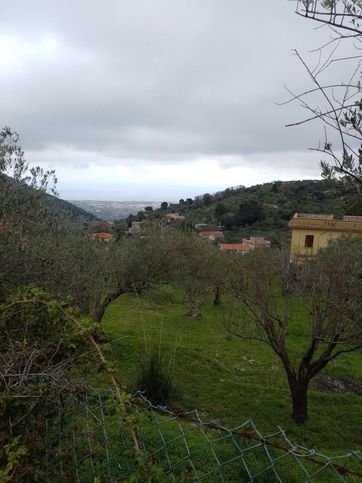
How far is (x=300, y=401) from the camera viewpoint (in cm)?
855

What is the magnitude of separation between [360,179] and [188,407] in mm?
6927

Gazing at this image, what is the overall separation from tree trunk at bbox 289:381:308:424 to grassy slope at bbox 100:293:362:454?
0.55 feet

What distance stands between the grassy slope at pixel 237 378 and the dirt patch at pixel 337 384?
0.52 metres

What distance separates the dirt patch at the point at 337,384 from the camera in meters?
11.2

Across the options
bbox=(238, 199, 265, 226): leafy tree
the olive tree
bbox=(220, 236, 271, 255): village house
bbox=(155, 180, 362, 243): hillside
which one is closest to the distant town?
bbox=(155, 180, 362, 243): hillside

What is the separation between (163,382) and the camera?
762 centimetres

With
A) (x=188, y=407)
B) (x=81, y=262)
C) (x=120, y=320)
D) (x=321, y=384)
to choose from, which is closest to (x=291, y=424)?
(x=188, y=407)

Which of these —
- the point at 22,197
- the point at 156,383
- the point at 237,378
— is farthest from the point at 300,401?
the point at 22,197

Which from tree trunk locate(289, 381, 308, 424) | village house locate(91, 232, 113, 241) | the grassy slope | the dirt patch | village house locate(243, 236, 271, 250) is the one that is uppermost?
village house locate(91, 232, 113, 241)

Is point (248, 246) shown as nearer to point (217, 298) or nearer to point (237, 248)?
point (237, 248)

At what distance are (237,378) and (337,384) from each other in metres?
2.83

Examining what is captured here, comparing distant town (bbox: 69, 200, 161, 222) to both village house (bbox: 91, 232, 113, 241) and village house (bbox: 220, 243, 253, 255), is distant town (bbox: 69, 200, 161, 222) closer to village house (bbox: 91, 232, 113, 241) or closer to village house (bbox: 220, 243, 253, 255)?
village house (bbox: 220, 243, 253, 255)

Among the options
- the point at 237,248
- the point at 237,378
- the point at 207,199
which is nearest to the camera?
the point at 237,378

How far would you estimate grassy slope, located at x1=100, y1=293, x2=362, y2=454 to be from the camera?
8.30 m
